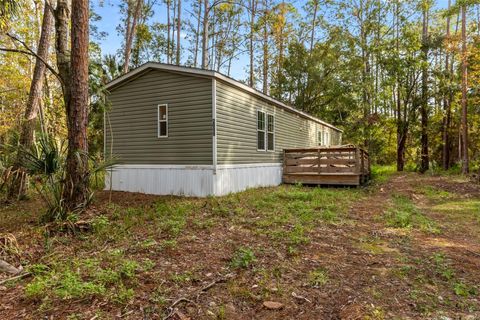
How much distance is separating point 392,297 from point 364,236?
224 centimetres

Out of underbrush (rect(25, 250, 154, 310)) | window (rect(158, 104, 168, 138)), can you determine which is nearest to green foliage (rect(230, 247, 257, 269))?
underbrush (rect(25, 250, 154, 310))

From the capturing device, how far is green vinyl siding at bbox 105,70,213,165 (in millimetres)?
8562

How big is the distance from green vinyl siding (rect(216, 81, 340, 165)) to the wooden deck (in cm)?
91

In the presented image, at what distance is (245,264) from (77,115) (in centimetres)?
408

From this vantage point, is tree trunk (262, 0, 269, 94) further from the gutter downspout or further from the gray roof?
the gutter downspout

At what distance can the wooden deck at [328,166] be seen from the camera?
1112 cm

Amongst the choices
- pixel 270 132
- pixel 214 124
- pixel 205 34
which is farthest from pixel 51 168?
pixel 205 34

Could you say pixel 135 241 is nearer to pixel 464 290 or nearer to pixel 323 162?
pixel 464 290

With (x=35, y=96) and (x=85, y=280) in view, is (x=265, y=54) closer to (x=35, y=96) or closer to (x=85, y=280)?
(x=35, y=96)

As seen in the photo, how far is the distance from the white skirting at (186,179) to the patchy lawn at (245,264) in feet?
4.86

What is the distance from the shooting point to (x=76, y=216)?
521 cm

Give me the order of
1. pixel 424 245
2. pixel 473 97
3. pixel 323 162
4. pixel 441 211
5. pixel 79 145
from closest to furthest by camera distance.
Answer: pixel 424 245
pixel 79 145
pixel 441 211
pixel 323 162
pixel 473 97

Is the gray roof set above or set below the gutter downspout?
above

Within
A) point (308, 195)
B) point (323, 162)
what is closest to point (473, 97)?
point (323, 162)
